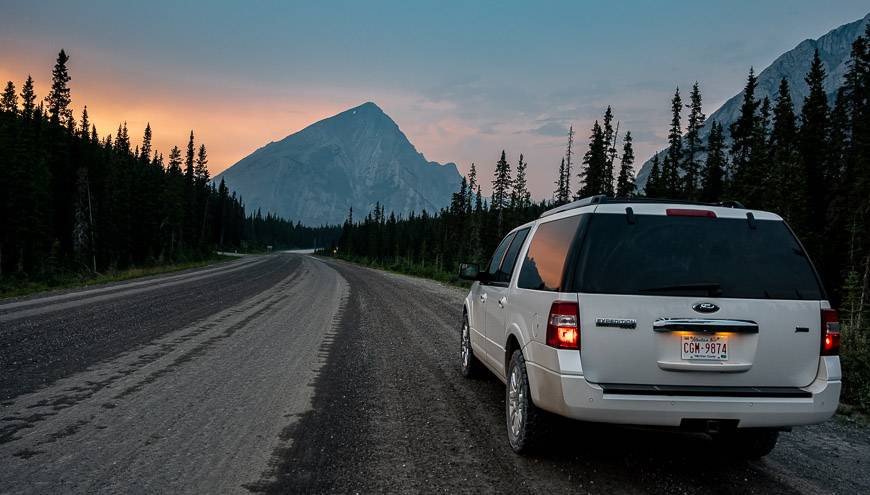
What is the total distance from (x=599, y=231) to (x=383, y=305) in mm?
12864

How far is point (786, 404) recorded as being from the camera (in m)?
3.49

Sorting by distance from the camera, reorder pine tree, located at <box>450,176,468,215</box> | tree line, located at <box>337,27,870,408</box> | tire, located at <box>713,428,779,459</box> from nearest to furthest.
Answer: tire, located at <box>713,428,779,459</box>
tree line, located at <box>337,27,870,408</box>
pine tree, located at <box>450,176,468,215</box>

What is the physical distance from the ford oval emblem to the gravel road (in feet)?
4.15

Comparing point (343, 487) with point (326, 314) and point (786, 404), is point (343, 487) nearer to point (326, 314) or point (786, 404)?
point (786, 404)

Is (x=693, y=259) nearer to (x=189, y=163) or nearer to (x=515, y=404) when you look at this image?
(x=515, y=404)

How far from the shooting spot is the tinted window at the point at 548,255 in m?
3.83

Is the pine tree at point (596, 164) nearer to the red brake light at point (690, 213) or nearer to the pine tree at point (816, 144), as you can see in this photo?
the pine tree at point (816, 144)

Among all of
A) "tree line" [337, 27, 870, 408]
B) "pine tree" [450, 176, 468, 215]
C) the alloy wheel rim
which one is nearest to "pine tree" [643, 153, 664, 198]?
"tree line" [337, 27, 870, 408]

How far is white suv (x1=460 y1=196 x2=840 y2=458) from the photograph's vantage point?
3.45 metres

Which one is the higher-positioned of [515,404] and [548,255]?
[548,255]

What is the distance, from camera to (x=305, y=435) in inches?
174

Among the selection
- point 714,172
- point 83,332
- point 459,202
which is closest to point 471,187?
point 459,202

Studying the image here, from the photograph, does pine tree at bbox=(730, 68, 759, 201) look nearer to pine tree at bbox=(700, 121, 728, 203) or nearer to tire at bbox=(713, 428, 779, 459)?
pine tree at bbox=(700, 121, 728, 203)

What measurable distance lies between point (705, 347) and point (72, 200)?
70.0 metres
